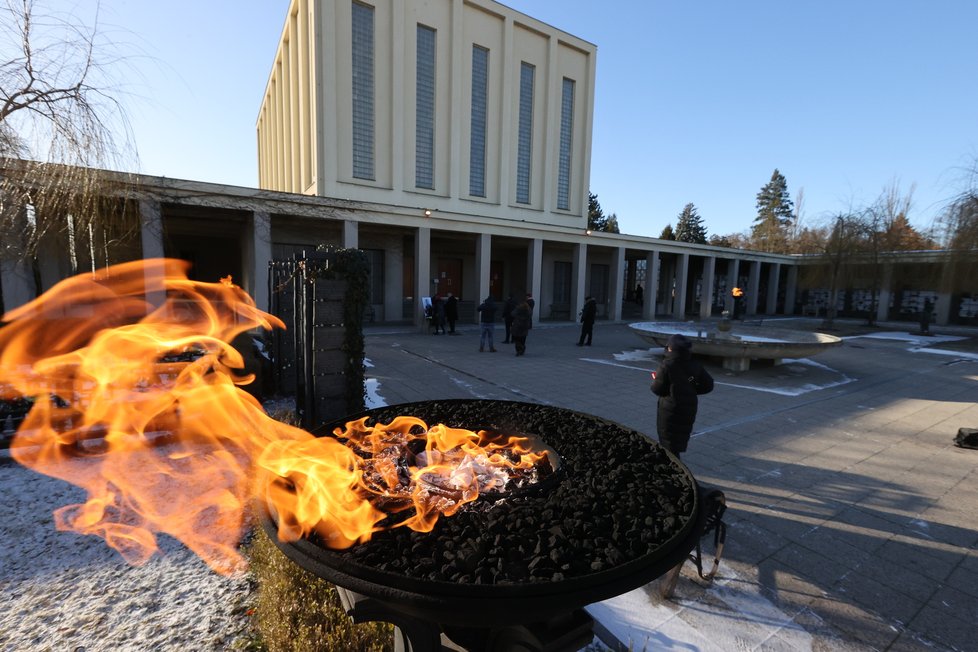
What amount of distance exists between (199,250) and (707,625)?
29.2 m

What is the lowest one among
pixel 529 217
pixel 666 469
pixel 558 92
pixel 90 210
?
pixel 666 469

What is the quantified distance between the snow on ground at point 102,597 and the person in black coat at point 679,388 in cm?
380

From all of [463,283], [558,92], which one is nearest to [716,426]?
[463,283]

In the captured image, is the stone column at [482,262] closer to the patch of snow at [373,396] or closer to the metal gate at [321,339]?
the patch of snow at [373,396]

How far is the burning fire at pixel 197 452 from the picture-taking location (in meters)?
2.20

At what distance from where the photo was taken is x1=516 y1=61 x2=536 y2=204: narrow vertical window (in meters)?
23.6

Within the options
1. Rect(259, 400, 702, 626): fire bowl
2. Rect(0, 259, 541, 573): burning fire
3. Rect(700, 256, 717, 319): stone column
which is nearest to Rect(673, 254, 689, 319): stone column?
Rect(700, 256, 717, 319): stone column

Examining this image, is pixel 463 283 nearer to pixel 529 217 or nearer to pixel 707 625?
pixel 529 217

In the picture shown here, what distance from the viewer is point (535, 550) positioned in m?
1.79

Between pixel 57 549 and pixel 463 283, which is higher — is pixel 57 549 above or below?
below

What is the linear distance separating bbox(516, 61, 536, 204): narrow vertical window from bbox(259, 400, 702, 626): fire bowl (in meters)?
23.1

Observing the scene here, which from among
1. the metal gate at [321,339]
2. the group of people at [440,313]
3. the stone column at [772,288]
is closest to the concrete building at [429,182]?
the group of people at [440,313]

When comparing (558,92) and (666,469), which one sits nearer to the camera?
(666,469)

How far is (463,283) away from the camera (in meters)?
24.3
